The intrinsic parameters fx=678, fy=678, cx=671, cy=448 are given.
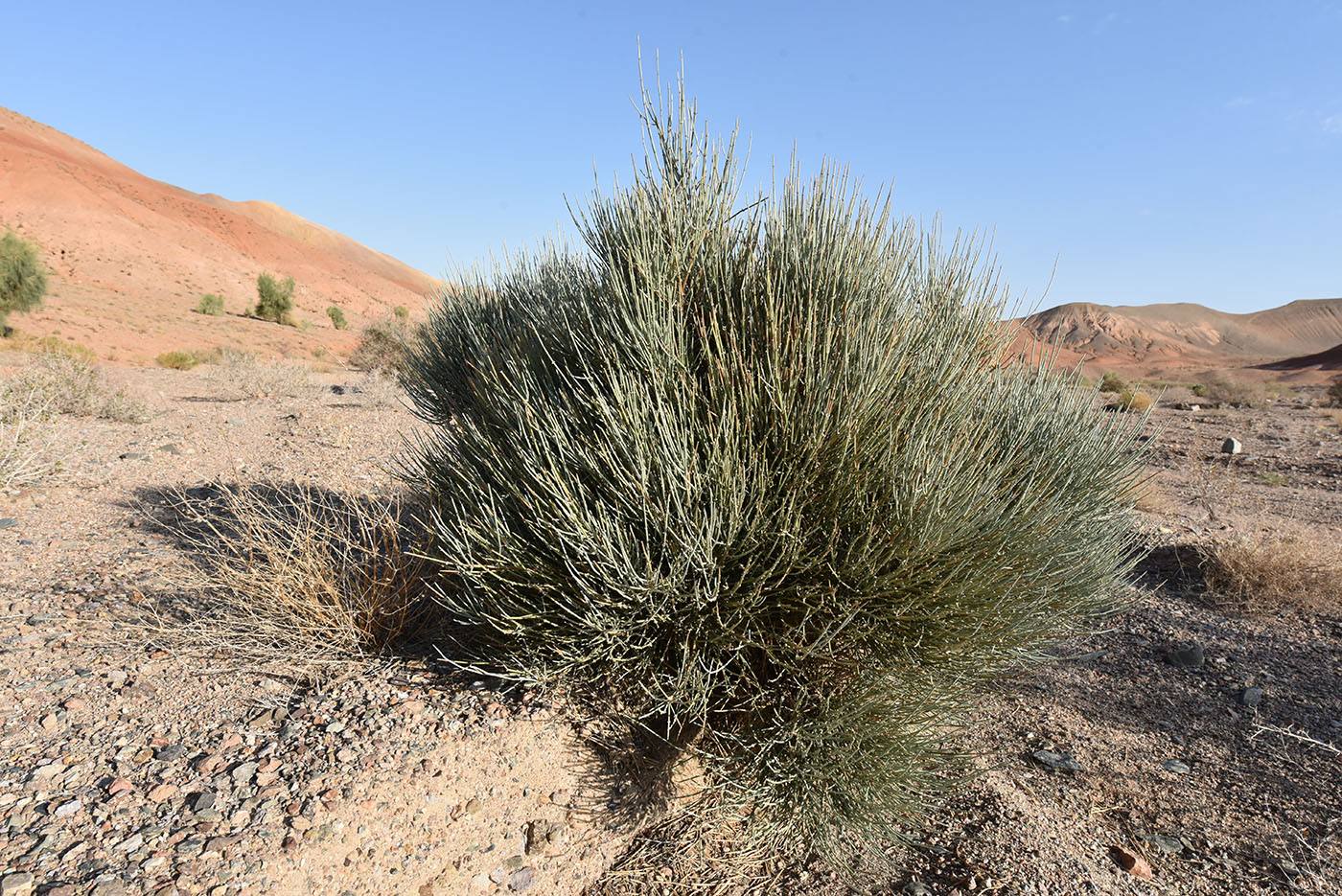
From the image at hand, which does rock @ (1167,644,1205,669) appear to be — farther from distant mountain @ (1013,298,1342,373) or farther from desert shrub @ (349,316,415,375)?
distant mountain @ (1013,298,1342,373)

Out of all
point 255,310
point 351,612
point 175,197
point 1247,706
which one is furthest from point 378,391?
point 175,197

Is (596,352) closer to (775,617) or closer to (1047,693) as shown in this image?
(775,617)

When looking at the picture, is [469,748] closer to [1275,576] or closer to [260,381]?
[1275,576]

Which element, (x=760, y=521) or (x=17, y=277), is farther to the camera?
(x=17, y=277)

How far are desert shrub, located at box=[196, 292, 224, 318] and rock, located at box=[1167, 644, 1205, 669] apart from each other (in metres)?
39.0

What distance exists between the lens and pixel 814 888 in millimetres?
2957

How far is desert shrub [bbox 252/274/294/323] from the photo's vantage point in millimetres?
36125

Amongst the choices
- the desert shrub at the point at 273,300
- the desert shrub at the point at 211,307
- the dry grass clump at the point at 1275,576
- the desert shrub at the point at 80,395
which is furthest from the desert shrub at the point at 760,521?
the desert shrub at the point at 273,300

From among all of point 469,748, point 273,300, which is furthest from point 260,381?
point 273,300

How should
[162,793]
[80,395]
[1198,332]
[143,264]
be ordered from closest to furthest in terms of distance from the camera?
[162,793] → [80,395] → [143,264] → [1198,332]

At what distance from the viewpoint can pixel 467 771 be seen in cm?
268

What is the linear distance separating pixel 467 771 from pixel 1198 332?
99.2 meters

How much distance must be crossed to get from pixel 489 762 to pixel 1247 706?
4530mm

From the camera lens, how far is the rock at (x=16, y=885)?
1945 mm
